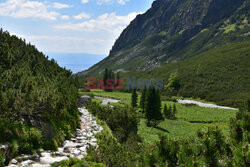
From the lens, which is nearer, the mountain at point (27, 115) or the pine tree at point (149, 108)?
the mountain at point (27, 115)

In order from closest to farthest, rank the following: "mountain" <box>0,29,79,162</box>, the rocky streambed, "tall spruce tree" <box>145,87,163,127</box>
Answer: the rocky streambed, "mountain" <box>0,29,79,162</box>, "tall spruce tree" <box>145,87,163,127</box>

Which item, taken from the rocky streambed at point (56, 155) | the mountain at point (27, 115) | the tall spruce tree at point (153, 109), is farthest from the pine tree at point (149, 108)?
the mountain at point (27, 115)

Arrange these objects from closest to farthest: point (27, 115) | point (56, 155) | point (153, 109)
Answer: point (56, 155)
point (27, 115)
point (153, 109)

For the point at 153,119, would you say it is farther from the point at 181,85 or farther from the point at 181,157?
the point at 181,85

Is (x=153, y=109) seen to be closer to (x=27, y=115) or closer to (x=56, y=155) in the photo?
(x=27, y=115)

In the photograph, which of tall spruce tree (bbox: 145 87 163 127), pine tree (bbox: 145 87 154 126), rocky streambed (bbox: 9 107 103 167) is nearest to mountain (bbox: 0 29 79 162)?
rocky streambed (bbox: 9 107 103 167)

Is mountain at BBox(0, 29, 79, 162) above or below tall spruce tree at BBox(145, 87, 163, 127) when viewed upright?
above

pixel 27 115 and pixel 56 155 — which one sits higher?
pixel 27 115

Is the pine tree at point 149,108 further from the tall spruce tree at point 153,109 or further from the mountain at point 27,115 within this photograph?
the mountain at point 27,115

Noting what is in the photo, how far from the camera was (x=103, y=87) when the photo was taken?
11188cm

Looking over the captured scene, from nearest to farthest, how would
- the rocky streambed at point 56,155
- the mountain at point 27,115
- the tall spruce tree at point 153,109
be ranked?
the rocky streambed at point 56,155 < the mountain at point 27,115 < the tall spruce tree at point 153,109

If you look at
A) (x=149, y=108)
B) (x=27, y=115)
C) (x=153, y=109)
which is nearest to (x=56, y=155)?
(x=27, y=115)

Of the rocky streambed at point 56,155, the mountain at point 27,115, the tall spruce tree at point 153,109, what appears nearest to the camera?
the rocky streambed at point 56,155

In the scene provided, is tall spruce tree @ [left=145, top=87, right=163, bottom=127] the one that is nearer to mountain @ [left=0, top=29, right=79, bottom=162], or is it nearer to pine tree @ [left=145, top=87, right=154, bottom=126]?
pine tree @ [left=145, top=87, right=154, bottom=126]
